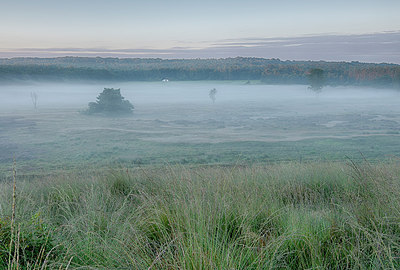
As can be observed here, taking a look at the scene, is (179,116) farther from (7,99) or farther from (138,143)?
(7,99)

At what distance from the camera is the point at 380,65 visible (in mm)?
89500

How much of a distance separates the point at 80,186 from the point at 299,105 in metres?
121

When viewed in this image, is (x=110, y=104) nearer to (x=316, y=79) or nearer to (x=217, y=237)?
(x=316, y=79)

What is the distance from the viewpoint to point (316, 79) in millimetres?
107062

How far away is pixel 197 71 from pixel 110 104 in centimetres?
4861

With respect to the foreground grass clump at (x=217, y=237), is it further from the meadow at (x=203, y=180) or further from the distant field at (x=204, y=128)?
the distant field at (x=204, y=128)

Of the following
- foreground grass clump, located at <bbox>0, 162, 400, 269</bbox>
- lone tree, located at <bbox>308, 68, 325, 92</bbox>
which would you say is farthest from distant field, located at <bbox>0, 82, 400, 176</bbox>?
foreground grass clump, located at <bbox>0, 162, 400, 269</bbox>

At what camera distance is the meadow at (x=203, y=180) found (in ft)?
11.0

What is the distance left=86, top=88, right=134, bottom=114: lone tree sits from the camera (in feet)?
274

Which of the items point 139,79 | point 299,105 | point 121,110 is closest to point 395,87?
point 299,105

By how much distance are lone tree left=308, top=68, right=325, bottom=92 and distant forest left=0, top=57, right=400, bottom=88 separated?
866 millimetres

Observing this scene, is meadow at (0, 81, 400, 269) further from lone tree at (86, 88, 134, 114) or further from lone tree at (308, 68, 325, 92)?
lone tree at (308, 68, 325, 92)

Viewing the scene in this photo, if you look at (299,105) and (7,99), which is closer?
(299,105)

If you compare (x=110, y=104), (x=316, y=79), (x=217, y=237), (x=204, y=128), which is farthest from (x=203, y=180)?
(x=316, y=79)
